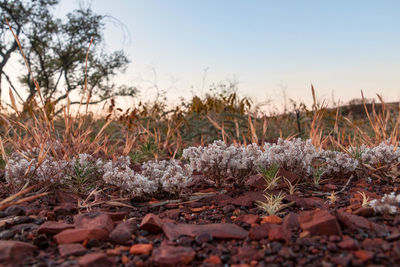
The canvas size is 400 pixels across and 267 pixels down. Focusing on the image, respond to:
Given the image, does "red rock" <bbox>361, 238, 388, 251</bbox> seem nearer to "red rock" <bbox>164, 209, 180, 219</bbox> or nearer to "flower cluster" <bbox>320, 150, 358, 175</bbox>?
"red rock" <bbox>164, 209, 180, 219</bbox>

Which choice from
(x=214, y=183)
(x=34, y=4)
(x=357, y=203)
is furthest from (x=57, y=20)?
(x=357, y=203)

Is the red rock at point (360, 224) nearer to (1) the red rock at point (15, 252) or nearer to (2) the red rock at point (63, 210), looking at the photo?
(1) the red rock at point (15, 252)

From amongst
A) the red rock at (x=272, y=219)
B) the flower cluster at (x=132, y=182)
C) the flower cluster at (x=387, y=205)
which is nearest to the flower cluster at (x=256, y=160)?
the flower cluster at (x=132, y=182)

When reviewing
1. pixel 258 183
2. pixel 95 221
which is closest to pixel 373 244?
pixel 258 183

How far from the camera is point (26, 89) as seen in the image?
49.5ft

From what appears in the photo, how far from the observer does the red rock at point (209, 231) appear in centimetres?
180

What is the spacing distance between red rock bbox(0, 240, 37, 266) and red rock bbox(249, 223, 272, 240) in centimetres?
106

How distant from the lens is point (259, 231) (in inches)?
70.4

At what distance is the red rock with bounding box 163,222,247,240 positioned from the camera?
1.80 m

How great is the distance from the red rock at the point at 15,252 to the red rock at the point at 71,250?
147mm

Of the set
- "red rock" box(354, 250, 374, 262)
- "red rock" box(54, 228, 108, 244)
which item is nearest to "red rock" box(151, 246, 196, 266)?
"red rock" box(54, 228, 108, 244)

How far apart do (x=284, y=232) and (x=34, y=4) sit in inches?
557

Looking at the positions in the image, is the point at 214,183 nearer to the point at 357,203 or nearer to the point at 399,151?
the point at 357,203

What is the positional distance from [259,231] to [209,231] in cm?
25
